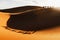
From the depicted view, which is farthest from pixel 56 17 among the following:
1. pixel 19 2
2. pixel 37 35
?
pixel 19 2

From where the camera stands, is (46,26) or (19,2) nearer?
(46,26)

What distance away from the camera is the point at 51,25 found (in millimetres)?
776

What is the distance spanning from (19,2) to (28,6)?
79mm

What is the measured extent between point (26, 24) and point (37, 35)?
0.09 m

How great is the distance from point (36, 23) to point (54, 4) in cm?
18

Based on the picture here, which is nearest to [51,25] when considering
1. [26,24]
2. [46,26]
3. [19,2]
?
[46,26]

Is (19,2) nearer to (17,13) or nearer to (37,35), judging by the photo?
(17,13)

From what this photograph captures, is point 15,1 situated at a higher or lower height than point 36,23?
higher

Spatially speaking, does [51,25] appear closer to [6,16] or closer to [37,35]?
[37,35]

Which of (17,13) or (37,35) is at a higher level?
(17,13)

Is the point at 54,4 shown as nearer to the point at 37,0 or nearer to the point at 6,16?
the point at 37,0

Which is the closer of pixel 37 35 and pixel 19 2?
pixel 37 35

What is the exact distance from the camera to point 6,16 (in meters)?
0.83

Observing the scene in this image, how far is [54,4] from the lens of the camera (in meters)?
0.84
